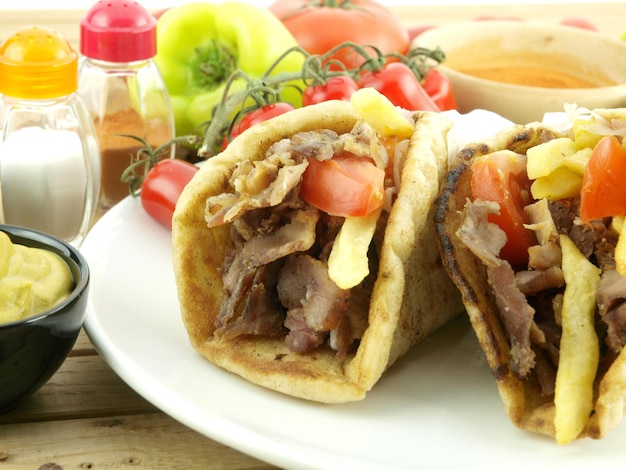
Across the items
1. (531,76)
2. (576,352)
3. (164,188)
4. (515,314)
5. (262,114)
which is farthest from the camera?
(531,76)

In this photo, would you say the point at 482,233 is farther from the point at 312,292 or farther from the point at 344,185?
the point at 312,292

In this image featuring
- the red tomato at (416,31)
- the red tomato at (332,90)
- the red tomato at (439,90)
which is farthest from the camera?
the red tomato at (416,31)

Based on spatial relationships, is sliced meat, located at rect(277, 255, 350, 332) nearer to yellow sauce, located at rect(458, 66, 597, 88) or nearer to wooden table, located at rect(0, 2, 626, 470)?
wooden table, located at rect(0, 2, 626, 470)

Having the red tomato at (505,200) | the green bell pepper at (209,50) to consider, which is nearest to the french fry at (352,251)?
the red tomato at (505,200)

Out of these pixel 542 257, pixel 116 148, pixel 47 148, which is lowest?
pixel 116 148

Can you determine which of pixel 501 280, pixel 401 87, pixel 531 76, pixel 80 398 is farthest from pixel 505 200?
pixel 531 76

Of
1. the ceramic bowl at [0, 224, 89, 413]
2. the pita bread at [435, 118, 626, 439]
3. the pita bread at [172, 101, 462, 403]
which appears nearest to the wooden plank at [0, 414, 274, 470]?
the ceramic bowl at [0, 224, 89, 413]

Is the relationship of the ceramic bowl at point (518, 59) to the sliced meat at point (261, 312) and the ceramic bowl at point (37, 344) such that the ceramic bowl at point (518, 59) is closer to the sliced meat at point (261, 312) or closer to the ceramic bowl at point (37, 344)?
the sliced meat at point (261, 312)
